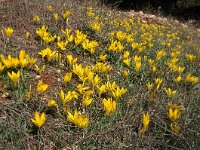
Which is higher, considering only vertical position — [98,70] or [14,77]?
[14,77]

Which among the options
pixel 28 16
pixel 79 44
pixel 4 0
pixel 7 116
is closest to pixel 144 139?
pixel 7 116

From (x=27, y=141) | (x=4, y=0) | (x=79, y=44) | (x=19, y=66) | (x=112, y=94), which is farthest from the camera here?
(x=4, y=0)

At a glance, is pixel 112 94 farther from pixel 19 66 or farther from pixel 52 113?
pixel 19 66

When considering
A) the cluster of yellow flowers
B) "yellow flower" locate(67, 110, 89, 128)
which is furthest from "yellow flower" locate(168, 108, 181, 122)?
Answer: "yellow flower" locate(67, 110, 89, 128)

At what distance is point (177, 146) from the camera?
2594 mm

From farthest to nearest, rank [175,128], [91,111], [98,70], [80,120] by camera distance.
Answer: [98,70] < [91,111] < [175,128] < [80,120]

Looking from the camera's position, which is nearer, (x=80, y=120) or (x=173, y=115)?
(x=80, y=120)

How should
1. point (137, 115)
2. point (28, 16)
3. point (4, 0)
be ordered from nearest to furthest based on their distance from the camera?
point (137, 115), point (28, 16), point (4, 0)

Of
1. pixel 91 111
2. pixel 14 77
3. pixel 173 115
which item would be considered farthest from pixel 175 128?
pixel 14 77

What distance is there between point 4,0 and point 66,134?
3.48 m

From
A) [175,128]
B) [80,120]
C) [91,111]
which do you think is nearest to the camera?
[80,120]

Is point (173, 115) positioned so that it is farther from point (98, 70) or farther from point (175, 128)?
→ point (98, 70)

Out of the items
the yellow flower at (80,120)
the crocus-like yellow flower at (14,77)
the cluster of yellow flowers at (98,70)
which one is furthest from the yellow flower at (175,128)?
the crocus-like yellow flower at (14,77)

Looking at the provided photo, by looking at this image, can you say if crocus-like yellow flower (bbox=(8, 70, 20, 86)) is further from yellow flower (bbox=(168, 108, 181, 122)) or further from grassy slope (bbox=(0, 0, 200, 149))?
yellow flower (bbox=(168, 108, 181, 122))
